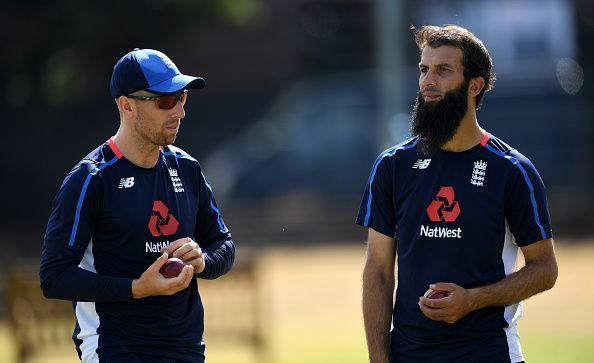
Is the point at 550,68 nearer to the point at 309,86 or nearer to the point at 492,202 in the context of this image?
the point at 309,86

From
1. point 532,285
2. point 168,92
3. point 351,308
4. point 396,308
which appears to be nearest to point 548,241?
point 532,285

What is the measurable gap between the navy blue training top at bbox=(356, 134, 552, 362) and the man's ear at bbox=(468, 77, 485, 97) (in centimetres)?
27

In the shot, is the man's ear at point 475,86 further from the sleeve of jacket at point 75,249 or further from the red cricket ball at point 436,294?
the sleeve of jacket at point 75,249

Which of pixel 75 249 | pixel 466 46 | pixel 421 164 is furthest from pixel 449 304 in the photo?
pixel 75 249

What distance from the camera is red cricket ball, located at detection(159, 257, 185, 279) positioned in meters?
5.40

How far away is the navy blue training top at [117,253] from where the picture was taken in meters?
5.50

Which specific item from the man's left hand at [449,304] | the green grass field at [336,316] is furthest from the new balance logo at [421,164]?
the green grass field at [336,316]

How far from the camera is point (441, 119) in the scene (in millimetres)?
5504

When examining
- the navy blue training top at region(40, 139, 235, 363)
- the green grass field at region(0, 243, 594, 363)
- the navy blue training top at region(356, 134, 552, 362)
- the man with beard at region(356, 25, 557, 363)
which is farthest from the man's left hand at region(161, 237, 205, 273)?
the green grass field at region(0, 243, 594, 363)

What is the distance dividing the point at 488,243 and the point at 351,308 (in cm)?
1450

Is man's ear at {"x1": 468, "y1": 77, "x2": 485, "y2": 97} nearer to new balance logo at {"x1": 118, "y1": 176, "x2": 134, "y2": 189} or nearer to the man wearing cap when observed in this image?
the man wearing cap

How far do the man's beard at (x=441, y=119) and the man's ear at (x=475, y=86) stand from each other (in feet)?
0.12

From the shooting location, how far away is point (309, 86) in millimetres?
38656

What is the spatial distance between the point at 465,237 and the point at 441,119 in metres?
0.59
